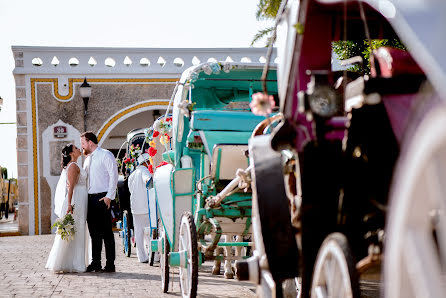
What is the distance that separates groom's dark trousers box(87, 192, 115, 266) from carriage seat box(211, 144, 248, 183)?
12.5 ft

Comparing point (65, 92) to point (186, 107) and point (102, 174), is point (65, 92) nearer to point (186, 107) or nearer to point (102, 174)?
point (102, 174)

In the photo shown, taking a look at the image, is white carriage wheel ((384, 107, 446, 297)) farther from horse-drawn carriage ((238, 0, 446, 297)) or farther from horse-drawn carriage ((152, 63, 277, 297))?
horse-drawn carriage ((152, 63, 277, 297))

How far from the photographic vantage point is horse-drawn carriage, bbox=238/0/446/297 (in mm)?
2105

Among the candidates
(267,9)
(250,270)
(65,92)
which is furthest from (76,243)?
(65,92)

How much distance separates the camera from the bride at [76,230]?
34.0ft

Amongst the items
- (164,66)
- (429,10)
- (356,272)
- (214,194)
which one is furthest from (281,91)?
(164,66)

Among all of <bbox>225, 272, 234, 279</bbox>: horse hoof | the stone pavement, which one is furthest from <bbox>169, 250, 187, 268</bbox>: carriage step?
<bbox>225, 272, 234, 279</bbox>: horse hoof

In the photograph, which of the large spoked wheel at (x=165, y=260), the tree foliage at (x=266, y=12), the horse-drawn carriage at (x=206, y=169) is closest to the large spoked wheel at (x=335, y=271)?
the horse-drawn carriage at (x=206, y=169)

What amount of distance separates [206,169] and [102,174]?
351 centimetres

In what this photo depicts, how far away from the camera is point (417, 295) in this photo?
7.06ft

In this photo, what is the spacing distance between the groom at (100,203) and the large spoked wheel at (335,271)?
727cm

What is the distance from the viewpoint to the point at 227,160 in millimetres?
6734

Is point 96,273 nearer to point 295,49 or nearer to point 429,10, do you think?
point 295,49

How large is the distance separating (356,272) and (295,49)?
118cm
